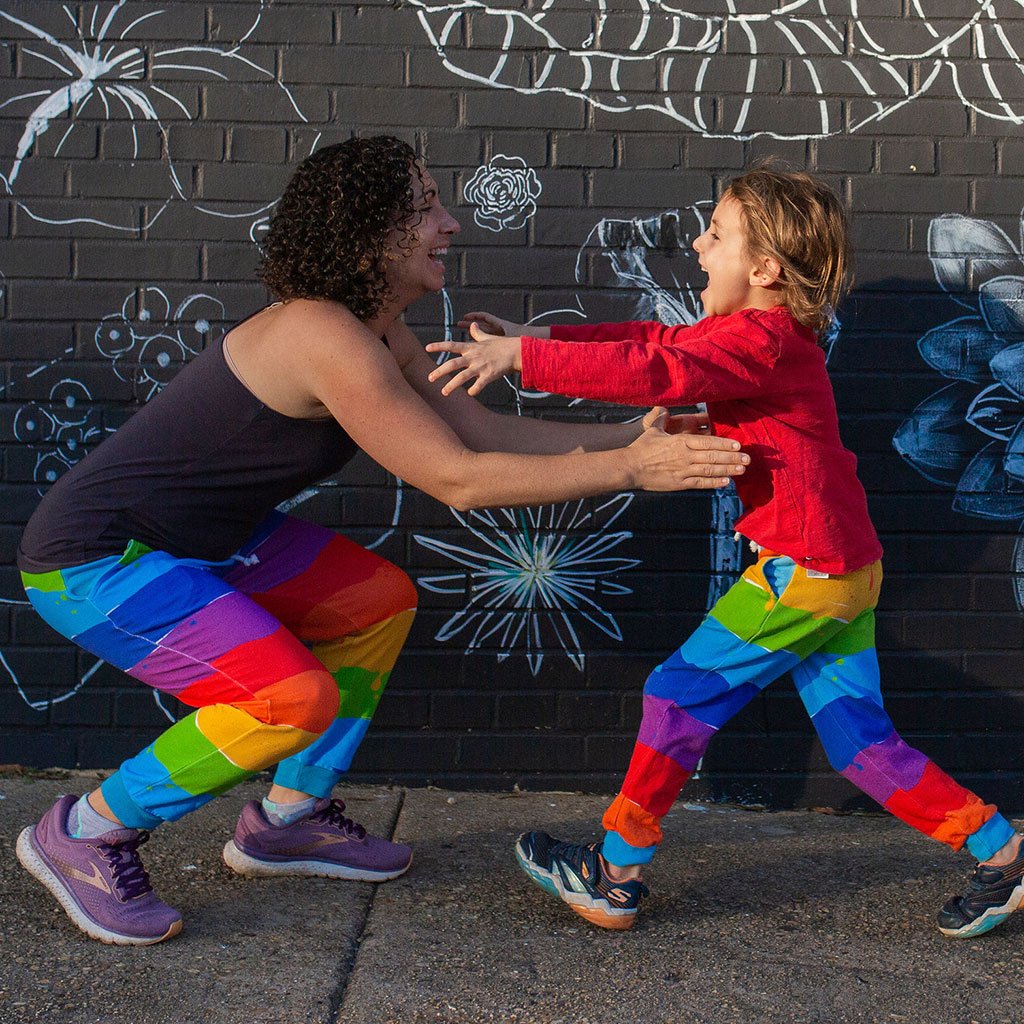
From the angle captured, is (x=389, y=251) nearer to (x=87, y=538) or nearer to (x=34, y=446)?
(x=87, y=538)

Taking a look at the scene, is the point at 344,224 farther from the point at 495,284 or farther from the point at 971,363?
the point at 971,363

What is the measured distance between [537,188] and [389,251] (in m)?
1.02

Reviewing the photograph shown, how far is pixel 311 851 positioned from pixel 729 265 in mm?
1792

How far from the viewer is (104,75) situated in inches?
139

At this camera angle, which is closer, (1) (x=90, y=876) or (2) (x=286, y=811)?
(1) (x=90, y=876)

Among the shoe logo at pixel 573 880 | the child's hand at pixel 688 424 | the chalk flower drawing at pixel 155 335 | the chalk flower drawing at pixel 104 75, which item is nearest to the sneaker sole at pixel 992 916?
the shoe logo at pixel 573 880

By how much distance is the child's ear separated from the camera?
268 cm

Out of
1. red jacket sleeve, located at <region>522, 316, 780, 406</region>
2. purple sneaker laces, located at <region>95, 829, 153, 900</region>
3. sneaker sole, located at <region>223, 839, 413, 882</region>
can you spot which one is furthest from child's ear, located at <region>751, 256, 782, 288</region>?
purple sneaker laces, located at <region>95, 829, 153, 900</region>

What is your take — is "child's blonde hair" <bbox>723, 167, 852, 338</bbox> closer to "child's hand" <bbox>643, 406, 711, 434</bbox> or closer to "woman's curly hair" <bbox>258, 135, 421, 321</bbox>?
"child's hand" <bbox>643, 406, 711, 434</bbox>

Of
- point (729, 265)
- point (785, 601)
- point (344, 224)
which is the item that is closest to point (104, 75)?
point (344, 224)

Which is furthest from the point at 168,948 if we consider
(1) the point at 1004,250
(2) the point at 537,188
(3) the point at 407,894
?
(1) the point at 1004,250

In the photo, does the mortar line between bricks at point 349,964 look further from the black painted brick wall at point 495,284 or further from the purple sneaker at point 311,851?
the black painted brick wall at point 495,284

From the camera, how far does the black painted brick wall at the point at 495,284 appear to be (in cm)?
354

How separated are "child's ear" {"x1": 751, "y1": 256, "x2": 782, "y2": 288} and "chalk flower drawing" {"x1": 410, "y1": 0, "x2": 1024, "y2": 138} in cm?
106
